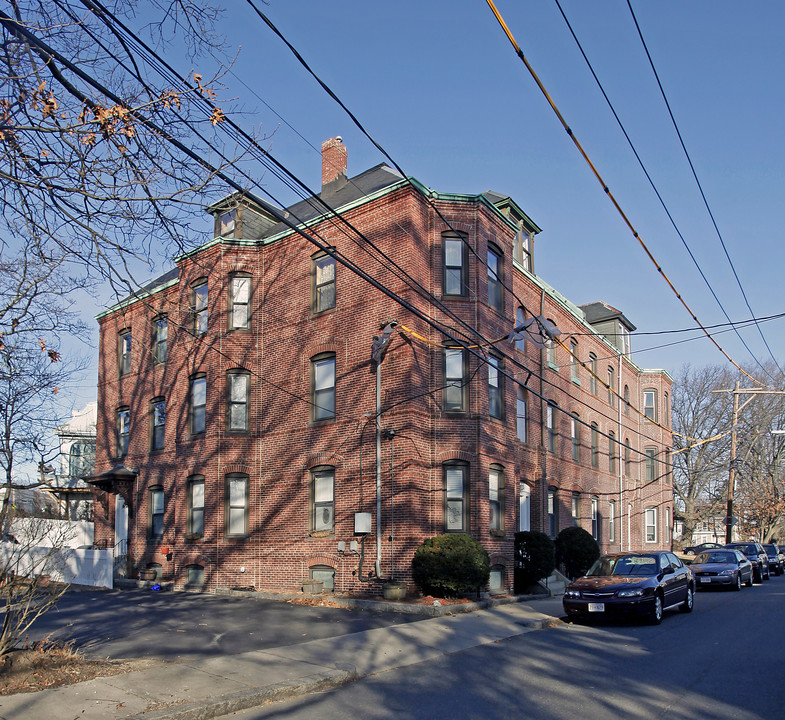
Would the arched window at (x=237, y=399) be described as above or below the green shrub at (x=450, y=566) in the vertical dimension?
above

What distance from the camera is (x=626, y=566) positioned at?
16250 mm

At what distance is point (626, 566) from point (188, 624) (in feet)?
30.2

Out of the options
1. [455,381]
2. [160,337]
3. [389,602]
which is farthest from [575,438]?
[160,337]

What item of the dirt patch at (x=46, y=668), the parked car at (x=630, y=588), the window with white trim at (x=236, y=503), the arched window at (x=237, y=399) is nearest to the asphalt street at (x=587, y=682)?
the parked car at (x=630, y=588)

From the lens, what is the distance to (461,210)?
20.8 meters

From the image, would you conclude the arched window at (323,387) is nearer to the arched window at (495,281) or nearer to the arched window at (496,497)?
the arched window at (496,497)

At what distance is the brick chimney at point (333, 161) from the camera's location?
26484mm

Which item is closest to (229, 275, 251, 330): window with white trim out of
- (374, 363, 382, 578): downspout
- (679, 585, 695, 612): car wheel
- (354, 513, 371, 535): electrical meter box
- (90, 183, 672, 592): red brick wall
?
(90, 183, 672, 592): red brick wall

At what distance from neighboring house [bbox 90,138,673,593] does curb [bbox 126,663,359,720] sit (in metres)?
8.80

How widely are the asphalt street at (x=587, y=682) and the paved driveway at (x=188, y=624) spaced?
2884 mm

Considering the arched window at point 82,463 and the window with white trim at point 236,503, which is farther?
the arched window at point 82,463

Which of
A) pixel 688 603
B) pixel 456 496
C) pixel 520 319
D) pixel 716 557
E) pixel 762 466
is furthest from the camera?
pixel 762 466

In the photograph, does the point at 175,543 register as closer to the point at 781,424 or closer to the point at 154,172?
the point at 154,172

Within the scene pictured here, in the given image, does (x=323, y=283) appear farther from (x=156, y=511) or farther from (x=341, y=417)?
(x=156, y=511)
